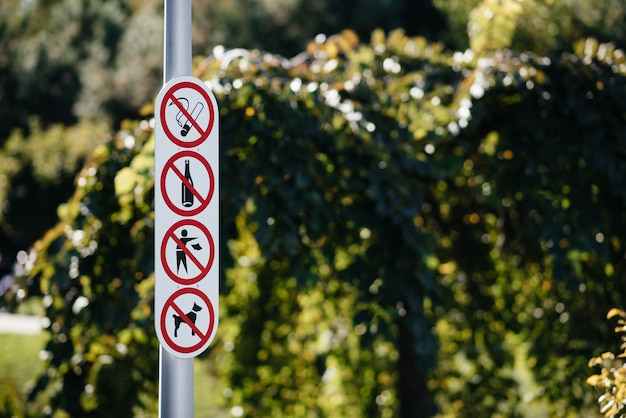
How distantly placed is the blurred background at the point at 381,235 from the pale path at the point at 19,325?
6025 millimetres

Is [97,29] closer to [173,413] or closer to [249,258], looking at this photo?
[249,258]

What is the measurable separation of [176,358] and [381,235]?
1.70 m

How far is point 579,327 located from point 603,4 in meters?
4.11

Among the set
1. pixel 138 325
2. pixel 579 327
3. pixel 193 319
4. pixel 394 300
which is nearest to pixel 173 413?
pixel 193 319

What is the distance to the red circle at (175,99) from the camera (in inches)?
88.1

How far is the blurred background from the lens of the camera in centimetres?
354

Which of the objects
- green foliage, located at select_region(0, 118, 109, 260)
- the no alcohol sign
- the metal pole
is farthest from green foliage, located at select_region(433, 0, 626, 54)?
green foliage, located at select_region(0, 118, 109, 260)

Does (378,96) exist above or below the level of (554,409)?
above

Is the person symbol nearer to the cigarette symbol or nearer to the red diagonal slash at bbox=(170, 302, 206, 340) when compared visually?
the red diagonal slash at bbox=(170, 302, 206, 340)

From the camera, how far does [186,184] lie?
7.30 feet

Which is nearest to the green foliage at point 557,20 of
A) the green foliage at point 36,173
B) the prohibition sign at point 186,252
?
the prohibition sign at point 186,252

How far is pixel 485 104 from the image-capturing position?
12.9 feet

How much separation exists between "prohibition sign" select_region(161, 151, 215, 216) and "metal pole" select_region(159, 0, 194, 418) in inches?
9.4

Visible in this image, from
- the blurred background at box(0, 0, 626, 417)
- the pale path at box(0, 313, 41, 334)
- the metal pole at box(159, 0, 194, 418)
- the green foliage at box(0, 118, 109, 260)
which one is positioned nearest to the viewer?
the metal pole at box(159, 0, 194, 418)
